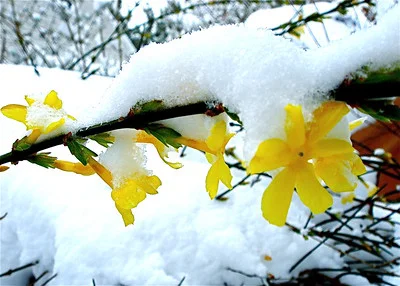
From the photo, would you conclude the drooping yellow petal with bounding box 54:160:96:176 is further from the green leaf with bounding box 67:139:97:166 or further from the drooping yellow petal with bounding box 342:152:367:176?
the drooping yellow petal with bounding box 342:152:367:176

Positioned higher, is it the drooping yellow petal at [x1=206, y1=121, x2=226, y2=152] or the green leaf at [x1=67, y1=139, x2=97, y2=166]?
the green leaf at [x1=67, y1=139, x2=97, y2=166]

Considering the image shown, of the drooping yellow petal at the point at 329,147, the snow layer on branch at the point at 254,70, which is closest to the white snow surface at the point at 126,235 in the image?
the snow layer on branch at the point at 254,70

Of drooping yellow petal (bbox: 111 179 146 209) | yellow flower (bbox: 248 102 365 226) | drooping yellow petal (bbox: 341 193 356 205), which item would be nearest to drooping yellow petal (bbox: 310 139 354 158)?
yellow flower (bbox: 248 102 365 226)

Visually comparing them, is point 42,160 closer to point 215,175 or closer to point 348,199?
point 215,175

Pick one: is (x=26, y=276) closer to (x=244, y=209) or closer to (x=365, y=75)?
(x=244, y=209)

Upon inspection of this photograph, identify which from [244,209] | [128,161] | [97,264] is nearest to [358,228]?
[244,209]

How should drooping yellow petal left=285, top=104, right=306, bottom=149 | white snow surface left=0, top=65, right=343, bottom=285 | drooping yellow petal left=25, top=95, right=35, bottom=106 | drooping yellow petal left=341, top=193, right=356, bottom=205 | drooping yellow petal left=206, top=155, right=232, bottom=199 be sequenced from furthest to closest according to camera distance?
1. drooping yellow petal left=341, top=193, right=356, bottom=205
2. white snow surface left=0, top=65, right=343, bottom=285
3. drooping yellow petal left=25, top=95, right=35, bottom=106
4. drooping yellow petal left=206, top=155, right=232, bottom=199
5. drooping yellow petal left=285, top=104, right=306, bottom=149

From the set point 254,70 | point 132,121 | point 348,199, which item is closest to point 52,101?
point 132,121
